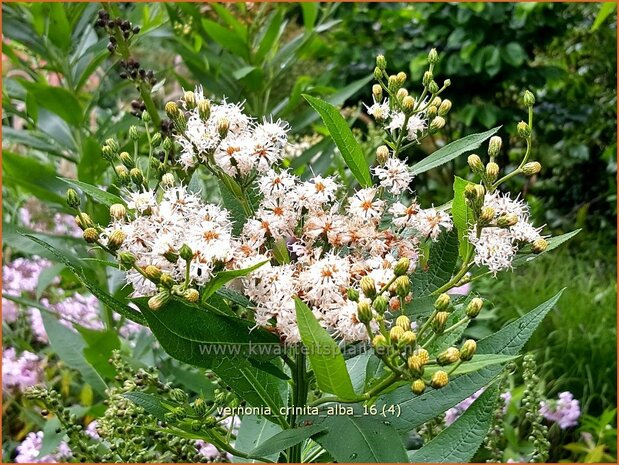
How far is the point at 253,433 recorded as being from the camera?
83 cm

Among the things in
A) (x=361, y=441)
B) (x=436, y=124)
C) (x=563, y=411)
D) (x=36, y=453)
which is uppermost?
(x=563, y=411)

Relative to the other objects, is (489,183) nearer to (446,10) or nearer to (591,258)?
(446,10)

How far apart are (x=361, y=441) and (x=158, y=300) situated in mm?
210

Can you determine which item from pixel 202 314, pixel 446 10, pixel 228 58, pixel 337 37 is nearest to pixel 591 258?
pixel 446 10

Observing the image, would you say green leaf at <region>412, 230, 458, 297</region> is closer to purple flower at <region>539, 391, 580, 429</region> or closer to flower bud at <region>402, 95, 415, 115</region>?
flower bud at <region>402, 95, 415, 115</region>

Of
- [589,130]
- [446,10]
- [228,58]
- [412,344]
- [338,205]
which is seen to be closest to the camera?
[412,344]

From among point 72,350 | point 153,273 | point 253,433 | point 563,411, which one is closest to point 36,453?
point 72,350

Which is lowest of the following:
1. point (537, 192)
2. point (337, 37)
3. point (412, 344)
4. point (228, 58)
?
point (412, 344)

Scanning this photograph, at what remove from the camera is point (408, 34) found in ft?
11.8

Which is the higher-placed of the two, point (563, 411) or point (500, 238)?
point (563, 411)

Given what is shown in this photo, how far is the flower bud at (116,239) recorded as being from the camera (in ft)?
2.02

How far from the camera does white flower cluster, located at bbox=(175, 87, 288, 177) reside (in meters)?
0.68

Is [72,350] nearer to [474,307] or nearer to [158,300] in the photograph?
[158,300]

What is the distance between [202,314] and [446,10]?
307 cm
